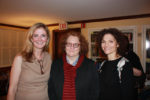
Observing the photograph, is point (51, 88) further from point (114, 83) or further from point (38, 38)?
point (114, 83)

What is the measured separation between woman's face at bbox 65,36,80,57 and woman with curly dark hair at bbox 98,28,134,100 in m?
0.34

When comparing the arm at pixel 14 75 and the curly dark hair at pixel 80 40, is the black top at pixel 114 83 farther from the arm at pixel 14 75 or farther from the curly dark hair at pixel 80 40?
the arm at pixel 14 75

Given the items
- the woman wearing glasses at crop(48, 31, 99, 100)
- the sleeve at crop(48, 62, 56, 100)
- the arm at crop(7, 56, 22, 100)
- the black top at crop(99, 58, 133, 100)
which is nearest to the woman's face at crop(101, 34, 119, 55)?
the black top at crop(99, 58, 133, 100)

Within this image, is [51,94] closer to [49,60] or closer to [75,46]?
[49,60]

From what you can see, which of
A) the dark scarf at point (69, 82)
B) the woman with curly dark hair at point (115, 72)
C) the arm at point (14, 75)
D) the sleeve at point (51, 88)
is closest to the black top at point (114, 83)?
the woman with curly dark hair at point (115, 72)

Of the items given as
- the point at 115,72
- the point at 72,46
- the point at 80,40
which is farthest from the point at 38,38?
the point at 115,72

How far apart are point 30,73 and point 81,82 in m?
0.60

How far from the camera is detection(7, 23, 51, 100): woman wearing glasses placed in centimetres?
138

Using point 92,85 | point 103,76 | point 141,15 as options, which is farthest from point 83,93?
point 141,15

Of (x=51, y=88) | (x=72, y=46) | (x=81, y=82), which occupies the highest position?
(x=72, y=46)

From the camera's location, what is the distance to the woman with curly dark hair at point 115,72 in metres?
1.26

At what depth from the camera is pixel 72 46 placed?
4.87 ft

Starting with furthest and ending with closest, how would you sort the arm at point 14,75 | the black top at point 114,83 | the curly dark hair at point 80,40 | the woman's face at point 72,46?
1. the curly dark hair at point 80,40
2. the woman's face at point 72,46
3. the arm at point 14,75
4. the black top at point 114,83

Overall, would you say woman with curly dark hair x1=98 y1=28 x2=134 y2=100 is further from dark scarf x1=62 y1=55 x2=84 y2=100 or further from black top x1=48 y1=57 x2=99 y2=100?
dark scarf x1=62 y1=55 x2=84 y2=100
